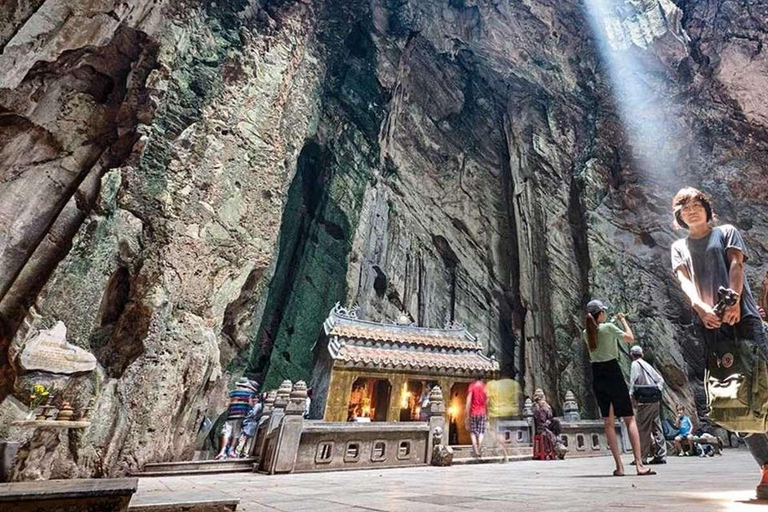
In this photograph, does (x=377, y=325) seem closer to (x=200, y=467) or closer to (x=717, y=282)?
(x=200, y=467)

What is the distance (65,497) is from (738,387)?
358 centimetres

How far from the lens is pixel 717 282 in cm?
256

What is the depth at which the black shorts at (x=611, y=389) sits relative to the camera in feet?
14.0

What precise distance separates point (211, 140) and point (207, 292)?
15.1 feet

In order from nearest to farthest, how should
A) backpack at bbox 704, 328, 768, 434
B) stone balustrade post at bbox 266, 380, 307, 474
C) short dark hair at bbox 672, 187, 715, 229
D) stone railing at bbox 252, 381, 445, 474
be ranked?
backpack at bbox 704, 328, 768, 434
short dark hair at bbox 672, 187, 715, 229
stone balustrade post at bbox 266, 380, 307, 474
stone railing at bbox 252, 381, 445, 474

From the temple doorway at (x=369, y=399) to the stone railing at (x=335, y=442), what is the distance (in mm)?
5473

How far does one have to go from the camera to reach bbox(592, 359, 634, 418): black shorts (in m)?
4.26

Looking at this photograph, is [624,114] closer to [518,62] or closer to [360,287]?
[518,62]

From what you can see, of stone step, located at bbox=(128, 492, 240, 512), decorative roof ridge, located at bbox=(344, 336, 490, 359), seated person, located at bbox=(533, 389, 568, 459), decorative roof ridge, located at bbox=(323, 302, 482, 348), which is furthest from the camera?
decorative roof ridge, located at bbox=(323, 302, 482, 348)

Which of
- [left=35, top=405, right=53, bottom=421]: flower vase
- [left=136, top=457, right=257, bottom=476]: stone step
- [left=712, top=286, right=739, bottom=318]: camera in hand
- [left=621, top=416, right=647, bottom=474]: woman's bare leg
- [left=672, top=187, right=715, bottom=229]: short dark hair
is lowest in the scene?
[left=136, top=457, right=257, bottom=476]: stone step

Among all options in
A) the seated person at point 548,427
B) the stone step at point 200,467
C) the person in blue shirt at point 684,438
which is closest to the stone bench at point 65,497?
the stone step at point 200,467

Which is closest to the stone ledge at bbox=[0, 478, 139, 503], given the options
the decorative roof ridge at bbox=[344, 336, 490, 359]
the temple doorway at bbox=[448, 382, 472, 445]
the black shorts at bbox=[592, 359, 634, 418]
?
the black shorts at bbox=[592, 359, 634, 418]

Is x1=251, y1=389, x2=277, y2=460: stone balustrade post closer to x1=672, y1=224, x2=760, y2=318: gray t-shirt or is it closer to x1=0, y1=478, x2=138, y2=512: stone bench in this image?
x1=0, y1=478, x2=138, y2=512: stone bench

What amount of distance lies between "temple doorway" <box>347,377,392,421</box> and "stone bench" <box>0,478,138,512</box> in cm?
1154
